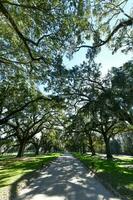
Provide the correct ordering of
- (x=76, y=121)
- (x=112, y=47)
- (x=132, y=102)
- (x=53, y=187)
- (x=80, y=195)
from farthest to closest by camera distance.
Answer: (x=76, y=121)
(x=132, y=102)
(x=112, y=47)
(x=53, y=187)
(x=80, y=195)

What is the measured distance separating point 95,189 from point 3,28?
28.3 feet

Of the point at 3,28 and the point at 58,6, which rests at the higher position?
the point at 3,28

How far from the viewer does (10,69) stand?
2064cm

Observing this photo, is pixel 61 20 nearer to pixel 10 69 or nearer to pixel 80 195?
pixel 80 195

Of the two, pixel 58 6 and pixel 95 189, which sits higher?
pixel 58 6

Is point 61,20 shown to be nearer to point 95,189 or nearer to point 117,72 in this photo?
point 95,189

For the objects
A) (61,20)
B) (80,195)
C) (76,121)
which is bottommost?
(80,195)

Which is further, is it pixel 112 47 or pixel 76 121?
pixel 76 121

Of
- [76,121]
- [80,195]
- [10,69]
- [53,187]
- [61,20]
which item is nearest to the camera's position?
[80,195]

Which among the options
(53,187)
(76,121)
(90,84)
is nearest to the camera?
(53,187)

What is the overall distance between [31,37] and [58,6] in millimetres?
2896

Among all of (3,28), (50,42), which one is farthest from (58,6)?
(3,28)

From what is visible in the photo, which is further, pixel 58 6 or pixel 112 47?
pixel 112 47

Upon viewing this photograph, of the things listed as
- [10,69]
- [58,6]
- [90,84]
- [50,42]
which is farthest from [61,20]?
[90,84]
